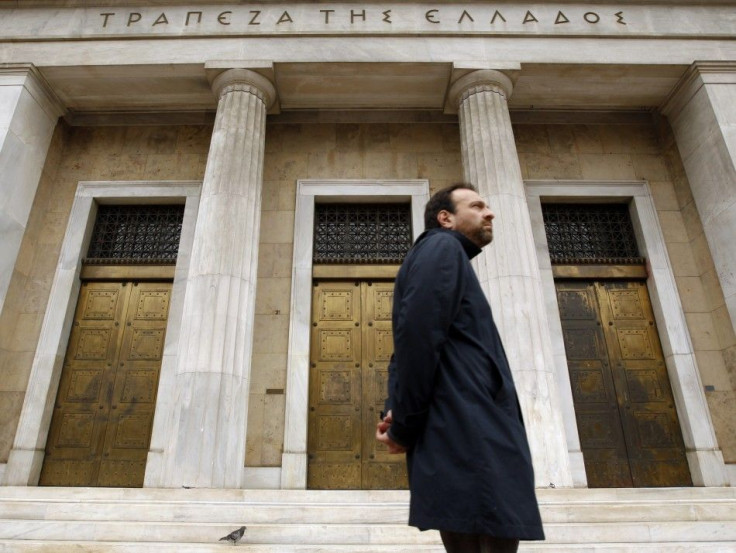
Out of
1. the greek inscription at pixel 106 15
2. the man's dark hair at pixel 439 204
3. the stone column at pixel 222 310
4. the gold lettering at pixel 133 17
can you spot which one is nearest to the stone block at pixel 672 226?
the stone column at pixel 222 310

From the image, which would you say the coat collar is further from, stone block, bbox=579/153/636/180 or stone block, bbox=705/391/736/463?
stone block, bbox=579/153/636/180

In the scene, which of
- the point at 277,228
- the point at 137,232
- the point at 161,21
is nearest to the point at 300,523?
the point at 277,228

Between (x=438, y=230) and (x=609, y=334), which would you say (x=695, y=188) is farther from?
(x=438, y=230)

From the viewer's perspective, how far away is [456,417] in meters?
1.94

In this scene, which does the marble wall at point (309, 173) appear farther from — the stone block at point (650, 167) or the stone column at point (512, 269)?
the stone column at point (512, 269)

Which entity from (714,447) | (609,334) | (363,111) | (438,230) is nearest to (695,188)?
(609,334)

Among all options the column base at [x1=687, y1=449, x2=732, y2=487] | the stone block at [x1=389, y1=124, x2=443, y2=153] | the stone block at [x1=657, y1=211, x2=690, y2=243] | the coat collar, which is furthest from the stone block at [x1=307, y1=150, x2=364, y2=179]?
the coat collar

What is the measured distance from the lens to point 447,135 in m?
11.2

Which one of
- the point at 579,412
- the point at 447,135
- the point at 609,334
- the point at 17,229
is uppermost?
the point at 447,135

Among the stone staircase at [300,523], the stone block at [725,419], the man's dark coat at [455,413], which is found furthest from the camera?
the stone block at [725,419]

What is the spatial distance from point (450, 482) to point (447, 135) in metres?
10.2

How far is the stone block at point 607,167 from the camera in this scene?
10.9 meters

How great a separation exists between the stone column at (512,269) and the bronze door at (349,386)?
2632mm

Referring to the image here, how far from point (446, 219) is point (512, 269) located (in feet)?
18.5
